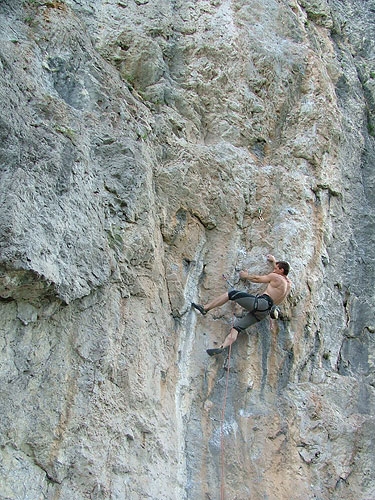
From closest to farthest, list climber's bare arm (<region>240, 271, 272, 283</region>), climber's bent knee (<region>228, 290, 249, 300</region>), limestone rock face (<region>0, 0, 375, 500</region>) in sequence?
limestone rock face (<region>0, 0, 375, 500</region>) → climber's bent knee (<region>228, 290, 249, 300</region>) → climber's bare arm (<region>240, 271, 272, 283</region>)

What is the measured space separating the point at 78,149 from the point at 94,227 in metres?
0.87

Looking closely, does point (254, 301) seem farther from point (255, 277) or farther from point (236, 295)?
point (255, 277)

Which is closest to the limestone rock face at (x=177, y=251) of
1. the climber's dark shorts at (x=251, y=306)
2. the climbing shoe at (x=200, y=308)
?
the climbing shoe at (x=200, y=308)

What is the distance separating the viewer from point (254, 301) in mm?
6398

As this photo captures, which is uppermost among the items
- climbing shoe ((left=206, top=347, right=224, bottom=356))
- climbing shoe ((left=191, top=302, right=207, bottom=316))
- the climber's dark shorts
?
the climber's dark shorts

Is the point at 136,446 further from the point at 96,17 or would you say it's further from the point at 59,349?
the point at 96,17

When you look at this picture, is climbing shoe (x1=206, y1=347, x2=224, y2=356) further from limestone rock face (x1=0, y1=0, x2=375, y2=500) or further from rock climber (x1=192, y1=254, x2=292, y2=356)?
limestone rock face (x1=0, y1=0, x2=375, y2=500)

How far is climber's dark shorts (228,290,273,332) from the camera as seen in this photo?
636 centimetres

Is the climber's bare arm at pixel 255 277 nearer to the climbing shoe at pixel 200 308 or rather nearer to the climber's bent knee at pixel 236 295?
the climber's bent knee at pixel 236 295

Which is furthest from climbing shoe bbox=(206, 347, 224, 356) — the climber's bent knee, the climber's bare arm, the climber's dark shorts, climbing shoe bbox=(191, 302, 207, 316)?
the climber's bare arm

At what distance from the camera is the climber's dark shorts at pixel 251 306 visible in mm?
6359

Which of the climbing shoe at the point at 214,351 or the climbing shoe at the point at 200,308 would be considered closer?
the climbing shoe at the point at 214,351

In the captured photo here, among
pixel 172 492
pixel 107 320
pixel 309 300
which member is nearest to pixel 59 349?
pixel 107 320

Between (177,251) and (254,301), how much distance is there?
3.75 ft
